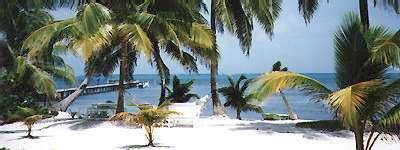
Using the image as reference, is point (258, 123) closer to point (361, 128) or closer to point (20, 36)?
point (361, 128)

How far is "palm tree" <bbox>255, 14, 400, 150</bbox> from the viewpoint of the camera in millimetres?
7773

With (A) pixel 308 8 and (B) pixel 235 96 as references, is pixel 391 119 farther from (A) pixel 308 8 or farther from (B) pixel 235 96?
(B) pixel 235 96

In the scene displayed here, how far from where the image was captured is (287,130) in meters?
14.4

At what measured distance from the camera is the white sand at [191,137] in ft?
39.6

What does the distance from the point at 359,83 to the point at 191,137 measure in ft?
20.8

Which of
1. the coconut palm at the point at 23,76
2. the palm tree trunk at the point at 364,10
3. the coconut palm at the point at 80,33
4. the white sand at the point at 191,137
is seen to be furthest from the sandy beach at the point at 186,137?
the coconut palm at the point at 23,76

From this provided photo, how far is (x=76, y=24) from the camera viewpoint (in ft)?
50.8

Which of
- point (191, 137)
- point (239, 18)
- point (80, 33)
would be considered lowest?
point (191, 137)

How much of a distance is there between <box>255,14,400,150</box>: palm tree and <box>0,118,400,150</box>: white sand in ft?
10.2

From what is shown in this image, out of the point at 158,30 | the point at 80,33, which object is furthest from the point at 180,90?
the point at 80,33

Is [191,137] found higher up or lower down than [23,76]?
lower down

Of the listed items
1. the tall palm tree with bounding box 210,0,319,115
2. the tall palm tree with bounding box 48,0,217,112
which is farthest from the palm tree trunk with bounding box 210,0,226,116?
the tall palm tree with bounding box 48,0,217,112

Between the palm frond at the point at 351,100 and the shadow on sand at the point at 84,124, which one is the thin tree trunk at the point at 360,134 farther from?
the shadow on sand at the point at 84,124

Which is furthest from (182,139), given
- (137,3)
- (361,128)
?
(137,3)
